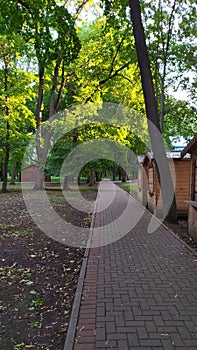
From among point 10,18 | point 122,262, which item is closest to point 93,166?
point 10,18

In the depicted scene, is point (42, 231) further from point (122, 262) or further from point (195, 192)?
point (195, 192)

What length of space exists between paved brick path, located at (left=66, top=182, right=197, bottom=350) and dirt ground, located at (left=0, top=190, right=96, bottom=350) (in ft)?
1.01

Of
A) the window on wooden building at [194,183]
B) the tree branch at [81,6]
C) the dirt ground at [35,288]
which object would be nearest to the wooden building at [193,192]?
the window on wooden building at [194,183]

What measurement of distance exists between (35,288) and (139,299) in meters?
1.77

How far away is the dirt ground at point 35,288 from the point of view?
10.7 feet

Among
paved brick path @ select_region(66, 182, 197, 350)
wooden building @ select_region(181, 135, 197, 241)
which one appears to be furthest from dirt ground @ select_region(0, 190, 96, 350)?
wooden building @ select_region(181, 135, 197, 241)

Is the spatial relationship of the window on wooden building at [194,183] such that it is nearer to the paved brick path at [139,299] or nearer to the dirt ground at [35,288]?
the dirt ground at [35,288]

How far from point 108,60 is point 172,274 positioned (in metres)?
16.9

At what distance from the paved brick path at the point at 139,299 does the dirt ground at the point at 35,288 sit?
31cm

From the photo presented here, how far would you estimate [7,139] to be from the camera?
20.7 meters

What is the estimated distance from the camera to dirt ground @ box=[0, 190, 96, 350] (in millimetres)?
3254

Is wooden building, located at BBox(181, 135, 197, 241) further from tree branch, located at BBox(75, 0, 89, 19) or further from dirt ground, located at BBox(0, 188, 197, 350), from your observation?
tree branch, located at BBox(75, 0, 89, 19)

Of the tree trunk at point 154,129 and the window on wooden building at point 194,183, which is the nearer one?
the window on wooden building at point 194,183

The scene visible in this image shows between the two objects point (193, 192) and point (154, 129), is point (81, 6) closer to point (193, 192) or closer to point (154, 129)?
point (154, 129)
